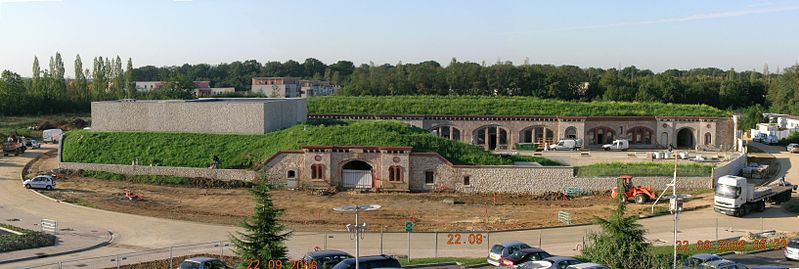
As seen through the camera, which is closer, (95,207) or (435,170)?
(95,207)

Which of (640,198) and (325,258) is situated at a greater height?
(325,258)

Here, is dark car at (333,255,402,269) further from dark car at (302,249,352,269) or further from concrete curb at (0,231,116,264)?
concrete curb at (0,231,116,264)

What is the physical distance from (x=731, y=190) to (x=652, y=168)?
651 cm

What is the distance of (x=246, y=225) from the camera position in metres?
18.2

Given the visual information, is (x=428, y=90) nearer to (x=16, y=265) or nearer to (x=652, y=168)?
(x=652, y=168)

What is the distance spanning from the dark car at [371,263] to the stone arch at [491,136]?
37299 mm

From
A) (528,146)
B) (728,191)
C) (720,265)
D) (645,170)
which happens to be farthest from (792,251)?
(528,146)

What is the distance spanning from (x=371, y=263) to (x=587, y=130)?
4034 centimetres

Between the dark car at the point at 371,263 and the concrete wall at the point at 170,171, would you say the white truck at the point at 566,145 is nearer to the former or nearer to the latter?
the concrete wall at the point at 170,171

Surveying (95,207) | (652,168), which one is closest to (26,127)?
(95,207)

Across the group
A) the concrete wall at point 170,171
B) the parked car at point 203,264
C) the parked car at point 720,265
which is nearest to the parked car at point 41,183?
the concrete wall at point 170,171

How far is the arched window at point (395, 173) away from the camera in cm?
3897

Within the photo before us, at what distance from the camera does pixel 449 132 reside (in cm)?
5816

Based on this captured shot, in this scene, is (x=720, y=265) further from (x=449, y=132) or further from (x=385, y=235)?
(x=449, y=132)
